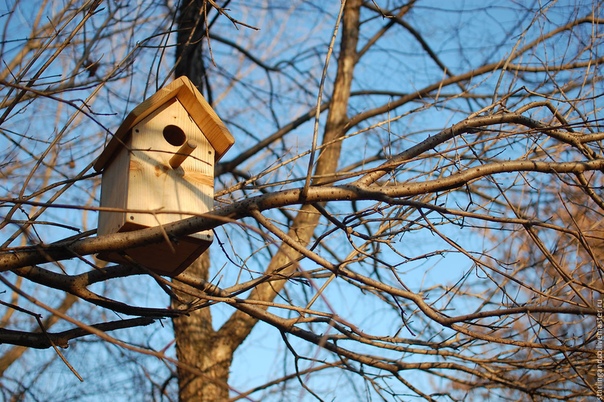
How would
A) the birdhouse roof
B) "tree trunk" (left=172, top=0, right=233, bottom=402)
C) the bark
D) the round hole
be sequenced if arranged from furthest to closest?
the bark → "tree trunk" (left=172, top=0, right=233, bottom=402) → the round hole → the birdhouse roof

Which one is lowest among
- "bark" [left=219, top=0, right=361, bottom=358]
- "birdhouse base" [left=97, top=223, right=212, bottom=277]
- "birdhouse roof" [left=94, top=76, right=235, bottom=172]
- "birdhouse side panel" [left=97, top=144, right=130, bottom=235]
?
"birdhouse base" [left=97, top=223, right=212, bottom=277]

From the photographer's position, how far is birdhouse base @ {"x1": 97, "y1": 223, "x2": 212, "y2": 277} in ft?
8.48

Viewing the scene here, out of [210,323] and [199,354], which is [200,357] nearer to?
[199,354]

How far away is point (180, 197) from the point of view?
2.79 meters

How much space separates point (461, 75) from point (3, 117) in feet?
12.8

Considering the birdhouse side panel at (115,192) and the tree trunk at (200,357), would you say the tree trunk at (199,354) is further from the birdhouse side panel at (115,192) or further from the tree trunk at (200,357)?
the birdhouse side panel at (115,192)

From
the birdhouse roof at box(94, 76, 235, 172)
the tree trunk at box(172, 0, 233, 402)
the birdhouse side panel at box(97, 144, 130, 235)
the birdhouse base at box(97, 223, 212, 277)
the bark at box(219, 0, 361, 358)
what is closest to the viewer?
the birdhouse base at box(97, 223, 212, 277)

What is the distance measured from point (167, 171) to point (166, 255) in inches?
13.4

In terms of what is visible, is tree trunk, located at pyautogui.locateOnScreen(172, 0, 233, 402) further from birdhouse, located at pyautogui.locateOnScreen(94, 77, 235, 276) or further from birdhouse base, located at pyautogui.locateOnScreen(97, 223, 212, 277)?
birdhouse base, located at pyautogui.locateOnScreen(97, 223, 212, 277)

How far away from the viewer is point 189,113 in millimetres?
3047

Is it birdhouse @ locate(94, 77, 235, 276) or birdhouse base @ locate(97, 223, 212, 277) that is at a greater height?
birdhouse @ locate(94, 77, 235, 276)

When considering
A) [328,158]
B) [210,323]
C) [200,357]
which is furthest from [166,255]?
[328,158]

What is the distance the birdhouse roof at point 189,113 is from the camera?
2.88 meters

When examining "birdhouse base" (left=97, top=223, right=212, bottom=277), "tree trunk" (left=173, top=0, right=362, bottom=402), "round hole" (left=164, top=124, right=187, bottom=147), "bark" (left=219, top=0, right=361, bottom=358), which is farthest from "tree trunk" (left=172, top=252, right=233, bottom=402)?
"birdhouse base" (left=97, top=223, right=212, bottom=277)
